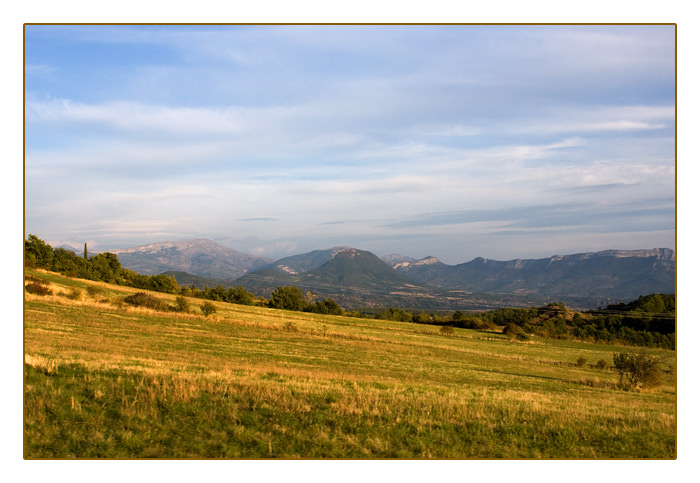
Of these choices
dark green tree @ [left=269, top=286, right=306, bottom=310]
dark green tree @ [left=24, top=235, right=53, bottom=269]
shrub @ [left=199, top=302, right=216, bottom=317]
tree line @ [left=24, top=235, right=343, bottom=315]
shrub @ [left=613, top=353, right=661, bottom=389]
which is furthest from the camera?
dark green tree @ [left=269, top=286, right=306, bottom=310]

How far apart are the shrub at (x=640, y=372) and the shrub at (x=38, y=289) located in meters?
50.5

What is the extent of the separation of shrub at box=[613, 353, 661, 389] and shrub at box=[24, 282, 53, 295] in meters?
50.5

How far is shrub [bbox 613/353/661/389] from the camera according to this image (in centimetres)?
2667

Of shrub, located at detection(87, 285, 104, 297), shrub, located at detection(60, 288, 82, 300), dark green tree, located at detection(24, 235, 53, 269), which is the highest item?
dark green tree, located at detection(24, 235, 53, 269)

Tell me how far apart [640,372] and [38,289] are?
171ft

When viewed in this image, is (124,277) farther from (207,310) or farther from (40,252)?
(207,310)

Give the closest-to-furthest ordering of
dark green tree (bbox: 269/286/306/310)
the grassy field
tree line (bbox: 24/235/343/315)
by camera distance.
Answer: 1. the grassy field
2. tree line (bbox: 24/235/343/315)
3. dark green tree (bbox: 269/286/306/310)

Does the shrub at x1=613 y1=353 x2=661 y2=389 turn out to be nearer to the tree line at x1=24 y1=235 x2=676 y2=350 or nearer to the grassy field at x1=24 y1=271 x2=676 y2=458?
the grassy field at x1=24 y1=271 x2=676 y2=458

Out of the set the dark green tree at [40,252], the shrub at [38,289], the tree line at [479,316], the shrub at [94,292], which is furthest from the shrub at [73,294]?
the dark green tree at [40,252]

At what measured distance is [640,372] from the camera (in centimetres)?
2752

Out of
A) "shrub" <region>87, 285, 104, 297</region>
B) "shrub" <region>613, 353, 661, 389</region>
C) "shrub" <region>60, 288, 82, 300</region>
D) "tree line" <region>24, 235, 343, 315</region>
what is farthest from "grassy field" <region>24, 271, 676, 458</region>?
"tree line" <region>24, 235, 343, 315</region>

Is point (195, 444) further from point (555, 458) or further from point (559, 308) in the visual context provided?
point (559, 308)

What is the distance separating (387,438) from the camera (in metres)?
12.0

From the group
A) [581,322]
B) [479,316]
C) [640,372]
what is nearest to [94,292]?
[640,372]
